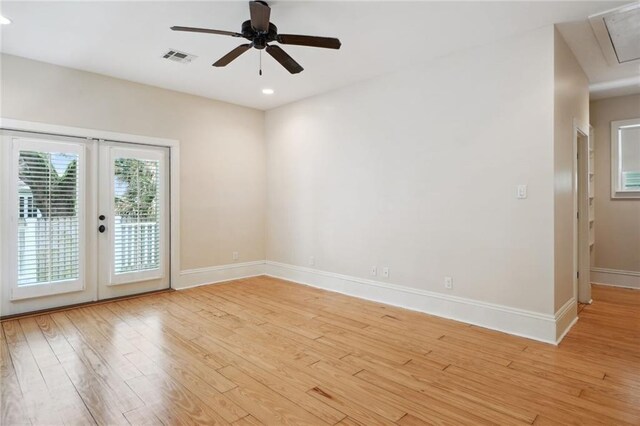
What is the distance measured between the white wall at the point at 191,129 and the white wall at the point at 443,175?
3.33 feet

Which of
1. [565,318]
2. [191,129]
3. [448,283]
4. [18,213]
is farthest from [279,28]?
[565,318]

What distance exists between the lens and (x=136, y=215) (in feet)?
15.3

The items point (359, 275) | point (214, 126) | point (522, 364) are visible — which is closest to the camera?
point (522, 364)

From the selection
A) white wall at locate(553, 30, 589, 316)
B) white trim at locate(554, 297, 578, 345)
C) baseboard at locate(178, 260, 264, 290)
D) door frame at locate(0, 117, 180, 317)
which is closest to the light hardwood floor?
white trim at locate(554, 297, 578, 345)

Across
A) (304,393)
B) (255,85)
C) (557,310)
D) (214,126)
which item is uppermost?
(255,85)

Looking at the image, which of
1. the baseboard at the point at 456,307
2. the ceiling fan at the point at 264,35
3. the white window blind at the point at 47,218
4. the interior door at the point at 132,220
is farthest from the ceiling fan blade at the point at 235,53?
the baseboard at the point at 456,307

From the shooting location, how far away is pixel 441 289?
381 centimetres

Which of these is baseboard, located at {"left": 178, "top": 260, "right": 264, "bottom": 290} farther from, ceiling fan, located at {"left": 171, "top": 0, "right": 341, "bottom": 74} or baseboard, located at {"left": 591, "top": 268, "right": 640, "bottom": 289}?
baseboard, located at {"left": 591, "top": 268, "right": 640, "bottom": 289}

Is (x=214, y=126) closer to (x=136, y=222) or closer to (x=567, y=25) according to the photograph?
(x=136, y=222)

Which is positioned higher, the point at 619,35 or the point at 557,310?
the point at 619,35

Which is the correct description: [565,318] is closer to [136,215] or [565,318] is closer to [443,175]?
[443,175]

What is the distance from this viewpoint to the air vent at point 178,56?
3.68 meters

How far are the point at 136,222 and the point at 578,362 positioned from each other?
5012 mm

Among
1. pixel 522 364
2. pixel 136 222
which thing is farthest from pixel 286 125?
pixel 522 364
